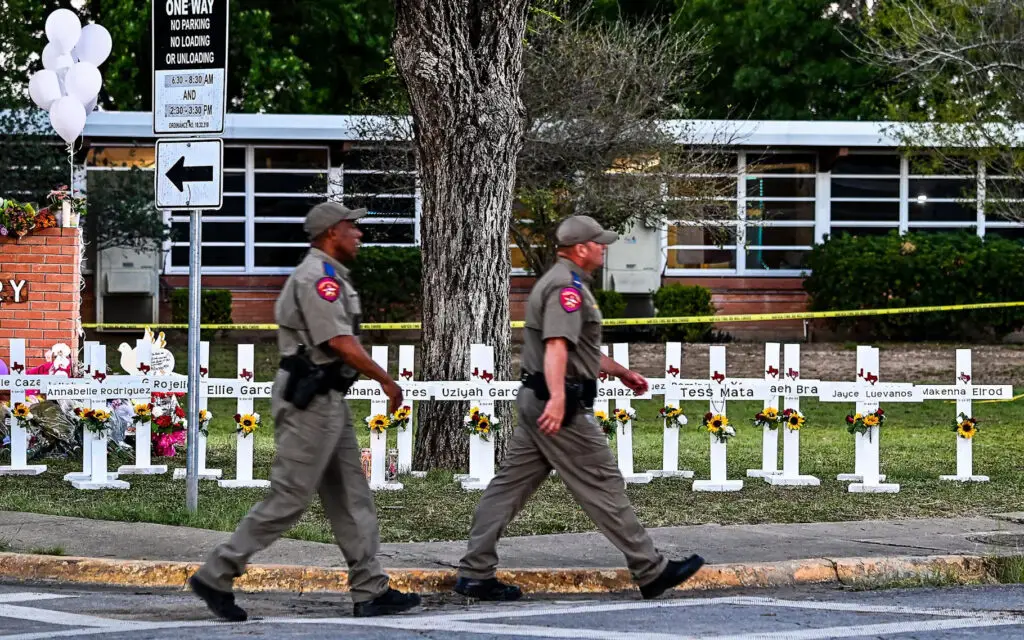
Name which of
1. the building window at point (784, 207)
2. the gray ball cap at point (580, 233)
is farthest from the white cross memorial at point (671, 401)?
the building window at point (784, 207)

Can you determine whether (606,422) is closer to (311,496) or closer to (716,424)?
(716,424)

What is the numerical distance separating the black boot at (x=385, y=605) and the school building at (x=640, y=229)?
1960cm

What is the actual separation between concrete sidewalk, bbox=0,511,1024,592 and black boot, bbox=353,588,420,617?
843 mm

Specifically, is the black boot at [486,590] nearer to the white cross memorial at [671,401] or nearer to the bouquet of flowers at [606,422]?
the bouquet of flowers at [606,422]

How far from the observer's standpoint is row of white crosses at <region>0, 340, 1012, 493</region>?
11.9 metres

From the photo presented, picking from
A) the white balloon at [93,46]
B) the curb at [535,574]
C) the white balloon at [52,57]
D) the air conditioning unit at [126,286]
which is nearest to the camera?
the curb at [535,574]

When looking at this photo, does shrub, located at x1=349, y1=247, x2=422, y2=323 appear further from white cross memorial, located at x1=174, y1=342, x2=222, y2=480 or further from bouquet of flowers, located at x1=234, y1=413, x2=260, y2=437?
bouquet of flowers, located at x1=234, y1=413, x2=260, y2=437

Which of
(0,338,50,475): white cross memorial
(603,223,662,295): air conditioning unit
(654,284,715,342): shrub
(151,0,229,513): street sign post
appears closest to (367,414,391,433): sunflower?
(151,0,229,513): street sign post

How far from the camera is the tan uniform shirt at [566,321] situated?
25.1 feet

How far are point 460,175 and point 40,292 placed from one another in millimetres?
4779

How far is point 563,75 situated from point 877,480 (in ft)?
37.4

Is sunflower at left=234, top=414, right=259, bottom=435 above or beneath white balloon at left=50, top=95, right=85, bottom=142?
beneath

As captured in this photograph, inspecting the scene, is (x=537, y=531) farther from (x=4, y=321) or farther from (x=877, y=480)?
(x=4, y=321)

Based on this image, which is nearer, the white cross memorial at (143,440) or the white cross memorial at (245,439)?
the white cross memorial at (245,439)
